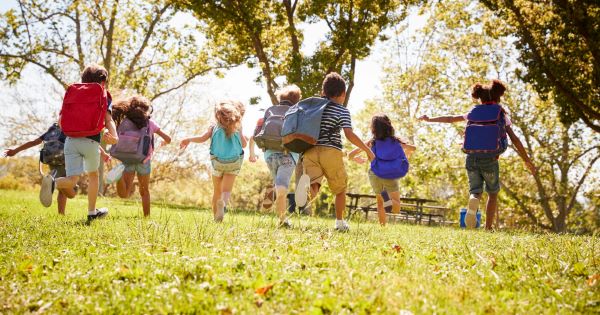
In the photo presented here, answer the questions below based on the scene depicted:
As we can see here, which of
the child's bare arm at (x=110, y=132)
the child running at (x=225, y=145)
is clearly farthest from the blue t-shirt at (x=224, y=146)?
the child's bare arm at (x=110, y=132)

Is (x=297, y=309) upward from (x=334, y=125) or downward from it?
downward

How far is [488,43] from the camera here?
26.8m

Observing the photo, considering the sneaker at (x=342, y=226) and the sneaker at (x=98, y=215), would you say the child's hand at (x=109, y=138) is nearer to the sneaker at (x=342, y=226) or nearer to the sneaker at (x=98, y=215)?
the sneaker at (x=98, y=215)

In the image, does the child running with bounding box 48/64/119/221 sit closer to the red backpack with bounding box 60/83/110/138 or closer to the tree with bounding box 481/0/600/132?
the red backpack with bounding box 60/83/110/138

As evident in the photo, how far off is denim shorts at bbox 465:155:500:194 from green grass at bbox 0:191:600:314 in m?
3.79

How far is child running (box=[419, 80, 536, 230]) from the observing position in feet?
27.6

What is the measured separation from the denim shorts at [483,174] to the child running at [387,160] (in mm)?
1092

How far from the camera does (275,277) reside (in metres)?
3.25

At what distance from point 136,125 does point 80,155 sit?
1150mm

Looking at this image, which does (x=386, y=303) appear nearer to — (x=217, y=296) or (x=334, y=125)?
(x=217, y=296)


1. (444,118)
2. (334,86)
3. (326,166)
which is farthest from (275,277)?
(444,118)

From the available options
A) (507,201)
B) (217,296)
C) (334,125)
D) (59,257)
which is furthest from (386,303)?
(507,201)

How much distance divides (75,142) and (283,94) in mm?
3190

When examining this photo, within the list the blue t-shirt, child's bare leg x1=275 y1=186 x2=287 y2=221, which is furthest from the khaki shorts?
the blue t-shirt
